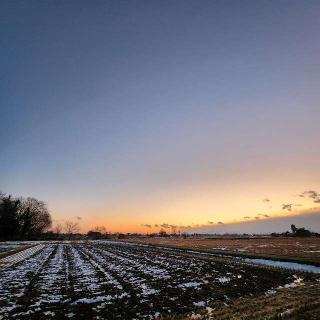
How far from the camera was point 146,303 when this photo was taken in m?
16.0

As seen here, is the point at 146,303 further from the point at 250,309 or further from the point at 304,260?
the point at 304,260

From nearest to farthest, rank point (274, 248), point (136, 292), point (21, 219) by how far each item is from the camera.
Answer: point (136, 292) → point (274, 248) → point (21, 219)

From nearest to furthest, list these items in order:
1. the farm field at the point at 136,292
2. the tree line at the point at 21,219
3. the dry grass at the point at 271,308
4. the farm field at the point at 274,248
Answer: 1. the dry grass at the point at 271,308
2. the farm field at the point at 136,292
3. the farm field at the point at 274,248
4. the tree line at the point at 21,219

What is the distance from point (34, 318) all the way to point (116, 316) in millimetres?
3142

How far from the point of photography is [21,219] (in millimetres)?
145750

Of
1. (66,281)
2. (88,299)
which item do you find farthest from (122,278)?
(88,299)

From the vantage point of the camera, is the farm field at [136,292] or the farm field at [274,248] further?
the farm field at [274,248]

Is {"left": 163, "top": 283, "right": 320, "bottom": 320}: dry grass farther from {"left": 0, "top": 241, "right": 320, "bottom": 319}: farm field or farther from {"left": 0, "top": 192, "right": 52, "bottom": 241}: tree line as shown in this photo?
{"left": 0, "top": 192, "right": 52, "bottom": 241}: tree line

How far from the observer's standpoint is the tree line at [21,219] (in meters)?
127

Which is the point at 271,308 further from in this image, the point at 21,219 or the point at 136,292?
the point at 21,219

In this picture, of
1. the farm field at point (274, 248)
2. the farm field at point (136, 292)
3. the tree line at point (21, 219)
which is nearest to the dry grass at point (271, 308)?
the farm field at point (136, 292)

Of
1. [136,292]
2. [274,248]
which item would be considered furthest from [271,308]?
[274,248]

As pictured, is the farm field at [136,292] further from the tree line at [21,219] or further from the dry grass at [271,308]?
the tree line at [21,219]

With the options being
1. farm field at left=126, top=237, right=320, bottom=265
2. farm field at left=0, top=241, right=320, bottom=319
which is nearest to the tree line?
farm field at left=126, top=237, right=320, bottom=265
